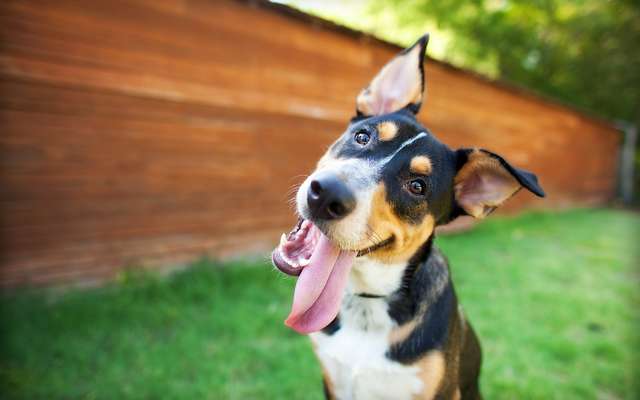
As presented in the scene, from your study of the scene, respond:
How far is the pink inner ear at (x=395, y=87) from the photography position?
8.48 feet

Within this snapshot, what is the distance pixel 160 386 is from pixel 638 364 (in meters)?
4.61

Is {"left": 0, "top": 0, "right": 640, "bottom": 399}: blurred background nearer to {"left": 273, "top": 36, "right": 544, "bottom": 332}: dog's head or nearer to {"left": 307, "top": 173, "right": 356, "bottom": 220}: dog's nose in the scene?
{"left": 273, "top": 36, "right": 544, "bottom": 332}: dog's head

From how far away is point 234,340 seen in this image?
4.07m

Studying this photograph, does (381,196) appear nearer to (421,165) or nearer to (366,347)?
(421,165)

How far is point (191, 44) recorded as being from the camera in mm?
5348

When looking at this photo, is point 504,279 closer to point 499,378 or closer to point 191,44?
point 499,378

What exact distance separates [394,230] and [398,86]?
1095 mm

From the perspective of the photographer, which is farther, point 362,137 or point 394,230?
point 362,137

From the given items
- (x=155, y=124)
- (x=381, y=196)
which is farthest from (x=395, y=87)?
(x=155, y=124)

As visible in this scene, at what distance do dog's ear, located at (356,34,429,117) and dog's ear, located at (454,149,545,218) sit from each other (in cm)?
51

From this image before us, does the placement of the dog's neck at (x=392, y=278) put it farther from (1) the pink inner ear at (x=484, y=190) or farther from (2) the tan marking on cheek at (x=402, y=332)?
(1) the pink inner ear at (x=484, y=190)

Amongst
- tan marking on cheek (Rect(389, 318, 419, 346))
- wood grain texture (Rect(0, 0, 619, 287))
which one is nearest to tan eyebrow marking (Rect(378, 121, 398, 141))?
tan marking on cheek (Rect(389, 318, 419, 346))

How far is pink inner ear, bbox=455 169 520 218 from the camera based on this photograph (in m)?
2.39

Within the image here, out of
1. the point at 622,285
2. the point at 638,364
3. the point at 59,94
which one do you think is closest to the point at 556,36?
the point at 622,285
